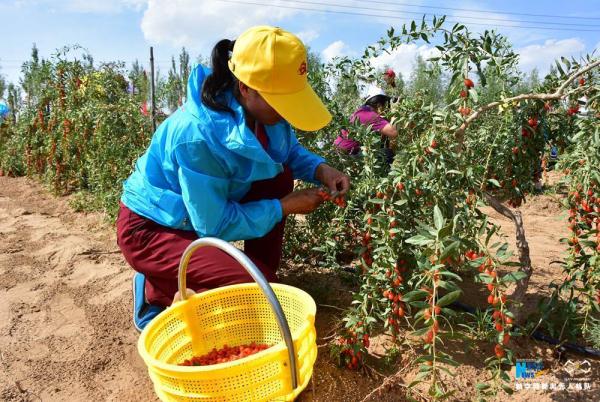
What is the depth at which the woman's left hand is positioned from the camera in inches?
77.6

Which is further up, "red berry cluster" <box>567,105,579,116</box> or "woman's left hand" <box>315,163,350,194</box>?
"red berry cluster" <box>567,105,579,116</box>

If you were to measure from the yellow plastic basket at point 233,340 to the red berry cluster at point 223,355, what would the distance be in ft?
0.15

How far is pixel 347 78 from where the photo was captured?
2.53 m

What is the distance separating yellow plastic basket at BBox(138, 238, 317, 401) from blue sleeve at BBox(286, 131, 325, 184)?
2.35ft

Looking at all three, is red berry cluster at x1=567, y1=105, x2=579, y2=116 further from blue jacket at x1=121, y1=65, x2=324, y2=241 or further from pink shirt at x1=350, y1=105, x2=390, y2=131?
blue jacket at x1=121, y1=65, x2=324, y2=241

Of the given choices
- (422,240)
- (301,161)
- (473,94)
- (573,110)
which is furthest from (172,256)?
(573,110)

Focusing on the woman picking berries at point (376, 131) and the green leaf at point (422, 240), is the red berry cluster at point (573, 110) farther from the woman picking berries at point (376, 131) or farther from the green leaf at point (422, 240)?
the green leaf at point (422, 240)

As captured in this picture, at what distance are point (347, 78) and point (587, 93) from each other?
1.16 m

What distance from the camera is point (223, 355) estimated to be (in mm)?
1621

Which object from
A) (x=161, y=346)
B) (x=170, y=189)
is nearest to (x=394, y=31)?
(x=170, y=189)

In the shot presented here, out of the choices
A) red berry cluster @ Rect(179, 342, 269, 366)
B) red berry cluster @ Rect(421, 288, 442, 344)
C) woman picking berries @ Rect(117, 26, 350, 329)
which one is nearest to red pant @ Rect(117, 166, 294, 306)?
woman picking berries @ Rect(117, 26, 350, 329)

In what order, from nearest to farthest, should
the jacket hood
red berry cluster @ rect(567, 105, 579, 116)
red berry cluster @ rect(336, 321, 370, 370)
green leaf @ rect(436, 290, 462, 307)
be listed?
green leaf @ rect(436, 290, 462, 307) → the jacket hood → red berry cluster @ rect(336, 321, 370, 370) → red berry cluster @ rect(567, 105, 579, 116)

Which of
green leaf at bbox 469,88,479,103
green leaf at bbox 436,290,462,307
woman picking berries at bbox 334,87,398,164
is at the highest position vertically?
green leaf at bbox 469,88,479,103

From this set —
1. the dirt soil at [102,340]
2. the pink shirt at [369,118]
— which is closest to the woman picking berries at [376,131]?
the pink shirt at [369,118]
